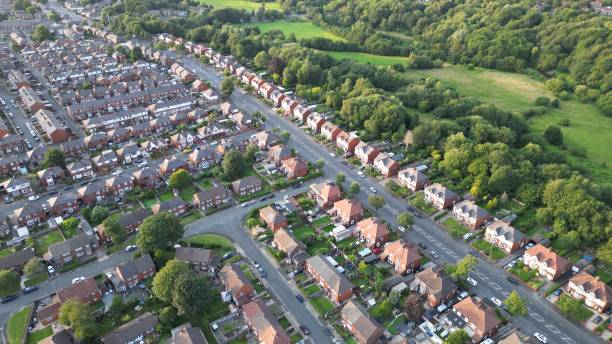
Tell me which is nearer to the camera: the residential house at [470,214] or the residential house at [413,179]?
the residential house at [470,214]

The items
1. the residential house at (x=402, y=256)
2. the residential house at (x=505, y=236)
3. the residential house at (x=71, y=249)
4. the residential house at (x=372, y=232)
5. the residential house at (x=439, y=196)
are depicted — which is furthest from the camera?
the residential house at (x=439, y=196)

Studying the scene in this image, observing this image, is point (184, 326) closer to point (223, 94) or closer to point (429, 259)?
point (429, 259)

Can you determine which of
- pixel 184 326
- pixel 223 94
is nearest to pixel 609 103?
pixel 223 94

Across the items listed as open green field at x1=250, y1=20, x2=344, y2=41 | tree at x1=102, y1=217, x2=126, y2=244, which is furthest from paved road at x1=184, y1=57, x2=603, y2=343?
open green field at x1=250, y1=20, x2=344, y2=41

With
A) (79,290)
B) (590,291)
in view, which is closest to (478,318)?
(590,291)

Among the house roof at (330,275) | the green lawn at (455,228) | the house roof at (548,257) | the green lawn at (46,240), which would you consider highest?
the house roof at (548,257)

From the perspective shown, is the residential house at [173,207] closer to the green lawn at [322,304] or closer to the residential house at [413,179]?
the green lawn at [322,304]

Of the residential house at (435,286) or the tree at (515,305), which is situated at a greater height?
the tree at (515,305)

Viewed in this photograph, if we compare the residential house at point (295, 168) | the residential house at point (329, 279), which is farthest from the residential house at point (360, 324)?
the residential house at point (295, 168)
